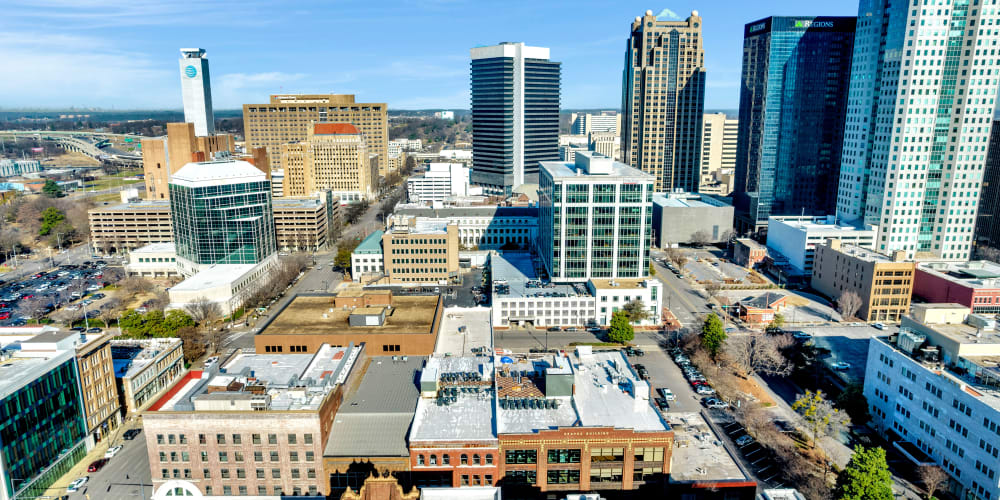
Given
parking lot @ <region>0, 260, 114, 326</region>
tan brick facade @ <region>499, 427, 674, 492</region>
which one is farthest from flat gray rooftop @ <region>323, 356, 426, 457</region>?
parking lot @ <region>0, 260, 114, 326</region>

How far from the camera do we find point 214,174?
414ft

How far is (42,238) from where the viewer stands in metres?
174

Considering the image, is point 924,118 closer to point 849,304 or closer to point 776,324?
point 849,304

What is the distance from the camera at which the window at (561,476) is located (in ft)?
175

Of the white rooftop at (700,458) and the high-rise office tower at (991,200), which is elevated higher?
the high-rise office tower at (991,200)

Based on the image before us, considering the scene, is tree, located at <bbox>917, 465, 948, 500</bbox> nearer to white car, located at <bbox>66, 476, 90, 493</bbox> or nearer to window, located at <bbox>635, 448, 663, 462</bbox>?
window, located at <bbox>635, 448, 663, 462</bbox>

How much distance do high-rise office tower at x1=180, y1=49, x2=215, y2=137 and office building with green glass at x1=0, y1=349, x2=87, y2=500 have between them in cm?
11709

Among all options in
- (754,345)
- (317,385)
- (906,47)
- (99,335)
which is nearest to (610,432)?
(317,385)

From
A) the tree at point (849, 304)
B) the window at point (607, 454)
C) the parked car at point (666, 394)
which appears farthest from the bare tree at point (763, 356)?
the window at point (607, 454)

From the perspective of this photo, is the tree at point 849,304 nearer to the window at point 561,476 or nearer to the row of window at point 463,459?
the window at point 561,476

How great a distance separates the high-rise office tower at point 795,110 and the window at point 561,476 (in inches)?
5574

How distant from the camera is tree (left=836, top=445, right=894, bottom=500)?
49.2 meters

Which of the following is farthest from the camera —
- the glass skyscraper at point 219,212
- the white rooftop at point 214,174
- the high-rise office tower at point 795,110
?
the high-rise office tower at point 795,110

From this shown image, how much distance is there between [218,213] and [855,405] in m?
121
